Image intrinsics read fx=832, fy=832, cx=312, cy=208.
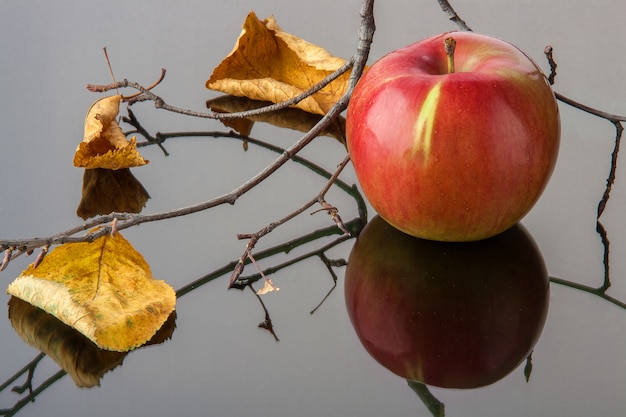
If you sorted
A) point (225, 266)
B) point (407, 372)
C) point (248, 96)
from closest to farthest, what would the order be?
1. point (407, 372)
2. point (225, 266)
3. point (248, 96)

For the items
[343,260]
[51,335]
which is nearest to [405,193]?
[343,260]

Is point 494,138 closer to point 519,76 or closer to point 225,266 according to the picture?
point 519,76

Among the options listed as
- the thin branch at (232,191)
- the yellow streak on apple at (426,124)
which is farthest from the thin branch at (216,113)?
the yellow streak on apple at (426,124)

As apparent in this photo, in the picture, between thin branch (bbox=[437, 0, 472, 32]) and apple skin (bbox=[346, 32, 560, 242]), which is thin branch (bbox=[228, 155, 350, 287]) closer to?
apple skin (bbox=[346, 32, 560, 242])

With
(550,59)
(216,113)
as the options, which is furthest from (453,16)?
→ (216,113)

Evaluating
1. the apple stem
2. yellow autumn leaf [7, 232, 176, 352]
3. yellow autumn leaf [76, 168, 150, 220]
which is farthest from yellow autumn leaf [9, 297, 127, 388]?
the apple stem

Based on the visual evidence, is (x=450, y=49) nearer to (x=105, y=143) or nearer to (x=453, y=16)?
(x=453, y=16)
